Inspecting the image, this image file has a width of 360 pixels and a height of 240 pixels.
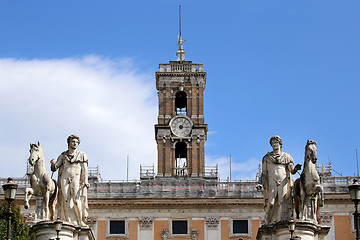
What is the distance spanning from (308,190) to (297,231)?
5.71 ft

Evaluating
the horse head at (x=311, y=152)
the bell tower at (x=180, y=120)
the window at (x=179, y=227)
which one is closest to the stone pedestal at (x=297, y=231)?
the horse head at (x=311, y=152)

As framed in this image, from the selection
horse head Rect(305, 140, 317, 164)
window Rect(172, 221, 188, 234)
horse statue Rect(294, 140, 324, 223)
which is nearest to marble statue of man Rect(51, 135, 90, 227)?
horse statue Rect(294, 140, 324, 223)

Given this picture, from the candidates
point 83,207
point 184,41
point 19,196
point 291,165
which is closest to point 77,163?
point 83,207

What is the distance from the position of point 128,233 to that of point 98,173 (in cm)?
835

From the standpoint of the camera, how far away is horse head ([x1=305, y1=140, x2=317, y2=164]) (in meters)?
32.8

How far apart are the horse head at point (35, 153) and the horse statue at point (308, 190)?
33.0 feet

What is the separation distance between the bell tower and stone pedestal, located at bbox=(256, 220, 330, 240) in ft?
192

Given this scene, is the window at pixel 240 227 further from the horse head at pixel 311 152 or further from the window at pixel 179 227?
the horse head at pixel 311 152

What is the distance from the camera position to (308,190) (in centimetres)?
3275

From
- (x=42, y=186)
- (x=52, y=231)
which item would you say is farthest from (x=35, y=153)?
(x=52, y=231)

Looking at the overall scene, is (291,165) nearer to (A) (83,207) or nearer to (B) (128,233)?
(A) (83,207)

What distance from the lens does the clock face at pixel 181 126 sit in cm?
9394

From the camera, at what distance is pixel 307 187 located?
32.8m

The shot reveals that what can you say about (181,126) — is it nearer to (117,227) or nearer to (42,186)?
(117,227)
